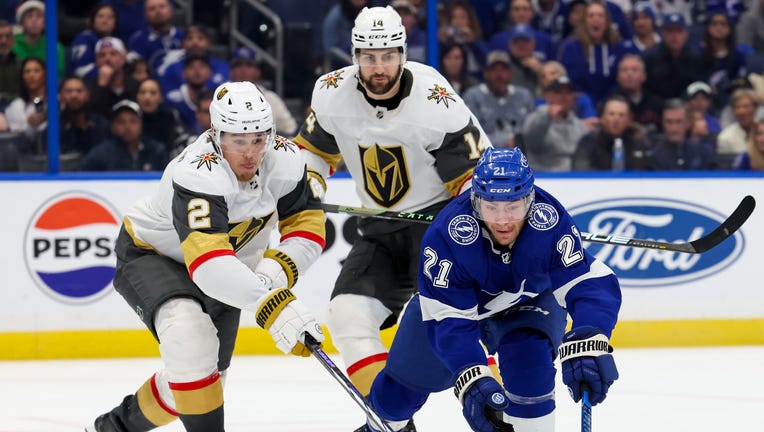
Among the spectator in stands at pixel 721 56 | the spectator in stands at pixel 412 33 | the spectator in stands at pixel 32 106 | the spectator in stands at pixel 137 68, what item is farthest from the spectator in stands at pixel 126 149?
the spectator in stands at pixel 721 56

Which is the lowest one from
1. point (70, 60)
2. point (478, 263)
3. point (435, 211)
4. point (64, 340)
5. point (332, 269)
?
point (64, 340)

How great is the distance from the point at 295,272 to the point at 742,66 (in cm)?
332

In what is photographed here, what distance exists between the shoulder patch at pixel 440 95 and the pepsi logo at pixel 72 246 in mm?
2332

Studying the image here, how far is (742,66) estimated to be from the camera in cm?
640

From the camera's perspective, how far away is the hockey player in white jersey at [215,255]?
355 cm

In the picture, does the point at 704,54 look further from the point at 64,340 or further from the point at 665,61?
the point at 64,340

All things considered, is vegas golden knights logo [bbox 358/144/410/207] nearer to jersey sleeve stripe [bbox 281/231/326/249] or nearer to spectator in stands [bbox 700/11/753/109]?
jersey sleeve stripe [bbox 281/231/326/249]

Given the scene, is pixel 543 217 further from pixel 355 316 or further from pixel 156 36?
pixel 156 36

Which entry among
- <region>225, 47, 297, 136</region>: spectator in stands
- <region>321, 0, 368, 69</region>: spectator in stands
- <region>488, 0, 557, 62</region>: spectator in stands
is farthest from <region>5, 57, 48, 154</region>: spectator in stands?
<region>488, 0, 557, 62</region>: spectator in stands

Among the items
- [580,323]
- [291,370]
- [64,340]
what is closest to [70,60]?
[64,340]

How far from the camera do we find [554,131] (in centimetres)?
622

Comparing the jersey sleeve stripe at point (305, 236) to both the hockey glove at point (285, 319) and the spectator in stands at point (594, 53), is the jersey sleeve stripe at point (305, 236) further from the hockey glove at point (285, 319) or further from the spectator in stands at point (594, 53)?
the spectator in stands at point (594, 53)

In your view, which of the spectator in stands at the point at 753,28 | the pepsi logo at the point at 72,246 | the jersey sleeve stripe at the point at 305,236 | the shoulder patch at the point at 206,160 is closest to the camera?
the shoulder patch at the point at 206,160

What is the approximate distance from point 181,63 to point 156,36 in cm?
17
